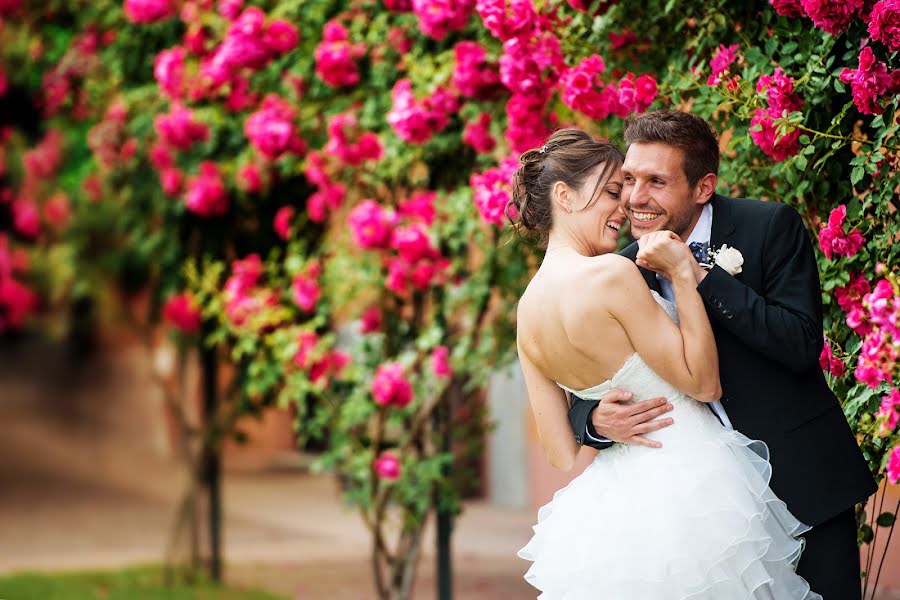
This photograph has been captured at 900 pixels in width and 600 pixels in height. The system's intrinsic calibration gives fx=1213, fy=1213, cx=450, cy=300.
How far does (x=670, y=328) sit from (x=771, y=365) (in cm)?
28

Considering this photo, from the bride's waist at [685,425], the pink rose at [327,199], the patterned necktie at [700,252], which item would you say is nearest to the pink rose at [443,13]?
the pink rose at [327,199]

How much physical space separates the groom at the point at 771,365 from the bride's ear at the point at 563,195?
140 mm

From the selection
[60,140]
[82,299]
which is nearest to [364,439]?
[60,140]

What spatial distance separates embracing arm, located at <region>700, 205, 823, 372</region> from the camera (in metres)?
2.70

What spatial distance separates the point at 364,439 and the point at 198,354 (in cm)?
237

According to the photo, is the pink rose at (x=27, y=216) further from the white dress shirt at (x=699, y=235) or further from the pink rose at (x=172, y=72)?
the white dress shirt at (x=699, y=235)

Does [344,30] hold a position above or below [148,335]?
above

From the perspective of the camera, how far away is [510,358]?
541 centimetres

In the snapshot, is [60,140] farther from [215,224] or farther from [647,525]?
[647,525]

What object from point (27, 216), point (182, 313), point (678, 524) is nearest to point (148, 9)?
point (182, 313)

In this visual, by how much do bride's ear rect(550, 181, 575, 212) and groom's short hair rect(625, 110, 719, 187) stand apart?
0.63ft

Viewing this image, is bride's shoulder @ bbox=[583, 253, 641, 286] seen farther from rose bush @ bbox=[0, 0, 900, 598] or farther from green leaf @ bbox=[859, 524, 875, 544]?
green leaf @ bbox=[859, 524, 875, 544]

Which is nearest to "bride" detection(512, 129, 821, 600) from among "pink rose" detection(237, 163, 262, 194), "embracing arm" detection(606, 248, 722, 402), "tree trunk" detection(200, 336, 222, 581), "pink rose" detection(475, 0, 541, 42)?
"embracing arm" detection(606, 248, 722, 402)

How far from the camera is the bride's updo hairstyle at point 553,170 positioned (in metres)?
2.96
